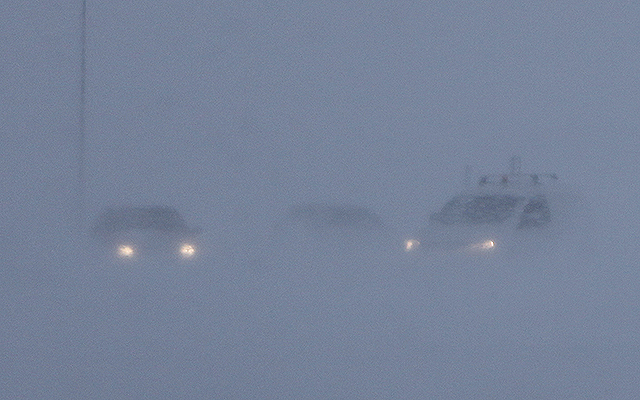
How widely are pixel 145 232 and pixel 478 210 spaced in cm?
462

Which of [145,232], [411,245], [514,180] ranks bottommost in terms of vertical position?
[411,245]

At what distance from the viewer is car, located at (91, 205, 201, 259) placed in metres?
12.5

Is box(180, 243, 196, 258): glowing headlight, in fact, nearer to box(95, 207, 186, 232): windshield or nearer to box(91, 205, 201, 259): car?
box(91, 205, 201, 259): car

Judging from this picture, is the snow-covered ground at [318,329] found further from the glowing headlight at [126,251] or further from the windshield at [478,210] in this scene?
the windshield at [478,210]

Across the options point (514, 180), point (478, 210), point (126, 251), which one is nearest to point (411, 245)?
point (478, 210)

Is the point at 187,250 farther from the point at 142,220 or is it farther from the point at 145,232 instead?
the point at 142,220

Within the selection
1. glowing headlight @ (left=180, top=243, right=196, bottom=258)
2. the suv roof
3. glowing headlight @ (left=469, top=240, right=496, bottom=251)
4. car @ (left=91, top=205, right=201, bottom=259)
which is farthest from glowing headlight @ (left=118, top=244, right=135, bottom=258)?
glowing headlight @ (left=469, top=240, right=496, bottom=251)

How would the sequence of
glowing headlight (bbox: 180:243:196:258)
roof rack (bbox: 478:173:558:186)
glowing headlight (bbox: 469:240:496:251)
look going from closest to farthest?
glowing headlight (bbox: 469:240:496:251) → glowing headlight (bbox: 180:243:196:258) → roof rack (bbox: 478:173:558:186)

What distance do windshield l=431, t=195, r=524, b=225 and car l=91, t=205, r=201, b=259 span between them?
11.7 feet

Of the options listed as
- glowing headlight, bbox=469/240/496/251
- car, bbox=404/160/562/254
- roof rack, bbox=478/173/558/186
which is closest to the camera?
glowing headlight, bbox=469/240/496/251

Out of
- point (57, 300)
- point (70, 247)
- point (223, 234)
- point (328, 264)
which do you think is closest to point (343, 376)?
point (57, 300)

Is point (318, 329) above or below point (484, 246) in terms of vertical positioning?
below

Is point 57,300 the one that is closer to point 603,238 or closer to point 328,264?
point 328,264

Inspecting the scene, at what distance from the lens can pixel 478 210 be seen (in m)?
12.9
